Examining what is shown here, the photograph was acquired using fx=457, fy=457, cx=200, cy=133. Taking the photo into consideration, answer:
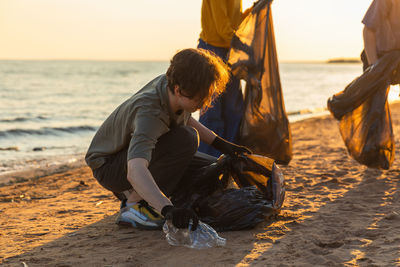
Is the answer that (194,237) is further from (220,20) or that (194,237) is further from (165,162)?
(220,20)

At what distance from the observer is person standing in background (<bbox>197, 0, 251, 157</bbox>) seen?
387 cm

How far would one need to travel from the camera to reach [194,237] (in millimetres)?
2383

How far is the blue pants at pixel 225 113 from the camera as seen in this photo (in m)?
3.97

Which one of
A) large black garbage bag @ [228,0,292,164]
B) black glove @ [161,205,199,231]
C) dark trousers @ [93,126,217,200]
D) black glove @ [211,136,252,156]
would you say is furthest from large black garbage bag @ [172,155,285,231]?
large black garbage bag @ [228,0,292,164]

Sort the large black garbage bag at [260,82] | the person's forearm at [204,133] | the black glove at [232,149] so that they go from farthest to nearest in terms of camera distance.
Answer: the large black garbage bag at [260,82] → the person's forearm at [204,133] → the black glove at [232,149]

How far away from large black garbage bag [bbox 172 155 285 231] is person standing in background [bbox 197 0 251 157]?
104cm

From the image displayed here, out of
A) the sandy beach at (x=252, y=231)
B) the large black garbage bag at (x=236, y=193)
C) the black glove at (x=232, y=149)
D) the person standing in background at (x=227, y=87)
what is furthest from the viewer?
the person standing in background at (x=227, y=87)

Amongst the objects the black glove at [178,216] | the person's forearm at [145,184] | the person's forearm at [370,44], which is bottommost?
the black glove at [178,216]

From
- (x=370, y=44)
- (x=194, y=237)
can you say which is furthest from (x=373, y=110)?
(x=194, y=237)

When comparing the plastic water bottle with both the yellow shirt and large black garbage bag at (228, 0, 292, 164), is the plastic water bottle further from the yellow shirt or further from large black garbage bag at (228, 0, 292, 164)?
the yellow shirt

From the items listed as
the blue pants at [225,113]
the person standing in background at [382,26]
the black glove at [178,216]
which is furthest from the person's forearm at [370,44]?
the black glove at [178,216]

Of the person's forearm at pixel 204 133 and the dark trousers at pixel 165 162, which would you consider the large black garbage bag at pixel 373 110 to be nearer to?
the person's forearm at pixel 204 133

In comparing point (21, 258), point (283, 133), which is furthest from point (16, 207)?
point (283, 133)

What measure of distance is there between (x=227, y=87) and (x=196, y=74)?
1803mm
